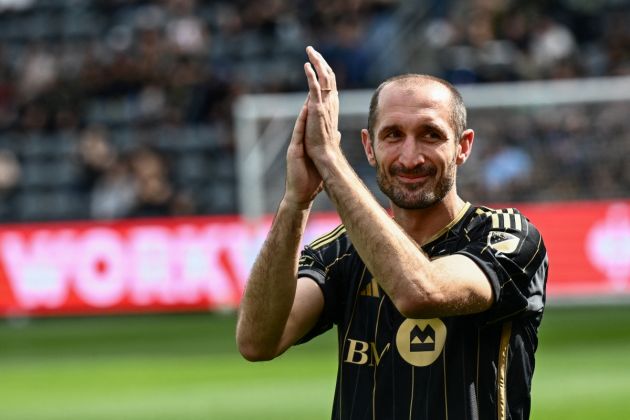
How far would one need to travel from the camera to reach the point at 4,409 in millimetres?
11727

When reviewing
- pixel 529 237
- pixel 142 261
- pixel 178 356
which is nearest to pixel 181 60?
pixel 142 261

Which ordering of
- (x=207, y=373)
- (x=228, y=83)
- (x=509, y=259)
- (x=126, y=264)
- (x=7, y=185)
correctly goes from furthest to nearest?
1. (x=7, y=185)
2. (x=228, y=83)
3. (x=126, y=264)
4. (x=207, y=373)
5. (x=509, y=259)

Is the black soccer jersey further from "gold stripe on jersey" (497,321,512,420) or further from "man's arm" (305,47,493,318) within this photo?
"man's arm" (305,47,493,318)

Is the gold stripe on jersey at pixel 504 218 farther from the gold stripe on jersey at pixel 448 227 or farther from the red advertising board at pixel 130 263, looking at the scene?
the red advertising board at pixel 130 263

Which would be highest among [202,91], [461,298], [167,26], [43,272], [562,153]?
[167,26]

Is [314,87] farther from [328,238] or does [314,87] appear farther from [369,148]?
[328,238]

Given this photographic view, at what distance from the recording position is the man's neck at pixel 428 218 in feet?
13.1

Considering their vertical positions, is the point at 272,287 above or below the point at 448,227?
below

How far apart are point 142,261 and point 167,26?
19.0 ft

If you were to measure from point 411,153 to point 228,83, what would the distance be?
59.8 ft

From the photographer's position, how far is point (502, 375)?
382 centimetres

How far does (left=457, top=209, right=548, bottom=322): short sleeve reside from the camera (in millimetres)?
3826

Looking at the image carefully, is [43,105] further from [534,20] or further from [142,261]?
[534,20]

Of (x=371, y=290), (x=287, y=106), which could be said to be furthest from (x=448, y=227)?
(x=287, y=106)
